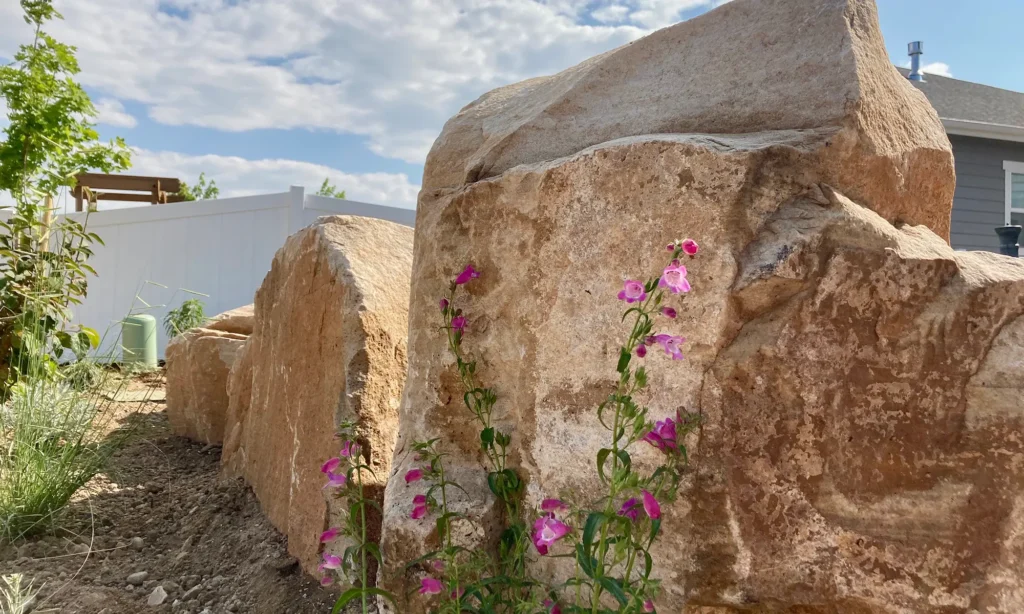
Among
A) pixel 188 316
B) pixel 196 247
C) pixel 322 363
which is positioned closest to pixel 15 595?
pixel 322 363

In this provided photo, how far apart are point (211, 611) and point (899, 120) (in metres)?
2.48

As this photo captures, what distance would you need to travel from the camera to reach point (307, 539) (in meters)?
2.52

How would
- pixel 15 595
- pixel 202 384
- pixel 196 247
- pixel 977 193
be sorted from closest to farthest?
pixel 15 595, pixel 202 384, pixel 196 247, pixel 977 193

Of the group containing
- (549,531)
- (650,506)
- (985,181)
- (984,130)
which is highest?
(984,130)

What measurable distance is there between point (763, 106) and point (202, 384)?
137 inches

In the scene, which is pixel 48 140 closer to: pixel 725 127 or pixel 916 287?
pixel 725 127

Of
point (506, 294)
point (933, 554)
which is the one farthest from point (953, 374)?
point (506, 294)

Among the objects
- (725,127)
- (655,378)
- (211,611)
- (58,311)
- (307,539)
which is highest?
(725,127)

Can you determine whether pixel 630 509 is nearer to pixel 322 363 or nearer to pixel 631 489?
pixel 631 489

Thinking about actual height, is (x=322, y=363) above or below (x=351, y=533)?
above

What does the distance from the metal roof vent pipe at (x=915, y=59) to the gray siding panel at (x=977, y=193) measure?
1.95 meters

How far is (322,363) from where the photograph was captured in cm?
264

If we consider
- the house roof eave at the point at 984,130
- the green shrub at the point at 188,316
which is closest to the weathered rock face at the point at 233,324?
the green shrub at the point at 188,316

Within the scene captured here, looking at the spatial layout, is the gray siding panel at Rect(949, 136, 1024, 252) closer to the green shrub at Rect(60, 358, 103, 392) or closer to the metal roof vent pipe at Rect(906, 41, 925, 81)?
the metal roof vent pipe at Rect(906, 41, 925, 81)
